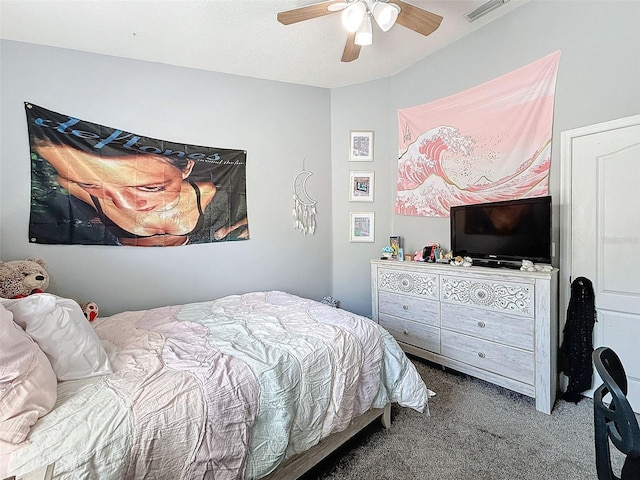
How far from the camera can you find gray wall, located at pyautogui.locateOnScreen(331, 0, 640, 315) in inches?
78.9

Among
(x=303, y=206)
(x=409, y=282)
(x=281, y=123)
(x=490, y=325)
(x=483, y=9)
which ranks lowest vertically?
(x=490, y=325)

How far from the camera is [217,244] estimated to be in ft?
9.55

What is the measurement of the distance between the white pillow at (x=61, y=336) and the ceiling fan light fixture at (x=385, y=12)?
2.23 metres

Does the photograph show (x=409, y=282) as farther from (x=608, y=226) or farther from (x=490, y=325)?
(x=608, y=226)

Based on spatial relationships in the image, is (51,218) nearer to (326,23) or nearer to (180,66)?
(180,66)

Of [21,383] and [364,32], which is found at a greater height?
[364,32]

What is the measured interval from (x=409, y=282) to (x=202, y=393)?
2033 millimetres

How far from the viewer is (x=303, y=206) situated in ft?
11.1

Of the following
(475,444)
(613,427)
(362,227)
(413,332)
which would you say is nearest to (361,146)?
(362,227)

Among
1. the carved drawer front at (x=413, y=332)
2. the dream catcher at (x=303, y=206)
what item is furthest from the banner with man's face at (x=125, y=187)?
the carved drawer front at (x=413, y=332)

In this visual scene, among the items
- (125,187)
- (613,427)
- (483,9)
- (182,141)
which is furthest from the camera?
(182,141)

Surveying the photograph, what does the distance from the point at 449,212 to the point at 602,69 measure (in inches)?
55.4

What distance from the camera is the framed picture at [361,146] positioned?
3.47m

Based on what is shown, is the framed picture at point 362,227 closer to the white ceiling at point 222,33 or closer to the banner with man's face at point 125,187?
the banner with man's face at point 125,187
